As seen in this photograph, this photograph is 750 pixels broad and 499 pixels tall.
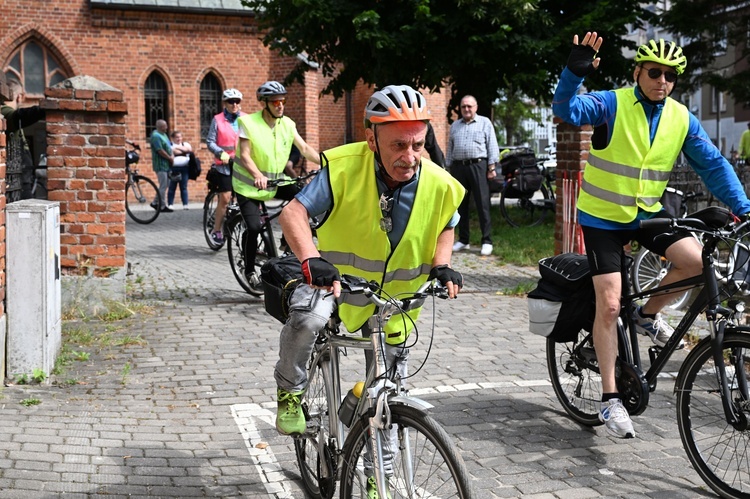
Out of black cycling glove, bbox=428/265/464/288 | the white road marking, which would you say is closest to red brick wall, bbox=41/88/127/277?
the white road marking

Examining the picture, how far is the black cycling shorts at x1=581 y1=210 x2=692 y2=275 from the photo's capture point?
205 inches

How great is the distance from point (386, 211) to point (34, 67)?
2509 cm

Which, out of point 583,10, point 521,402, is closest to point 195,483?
point 521,402

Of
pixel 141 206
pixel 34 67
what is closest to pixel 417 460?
pixel 141 206

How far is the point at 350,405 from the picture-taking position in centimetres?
388

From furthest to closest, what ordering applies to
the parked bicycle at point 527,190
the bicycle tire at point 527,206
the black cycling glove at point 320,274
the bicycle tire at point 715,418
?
the bicycle tire at point 527,206 < the parked bicycle at point 527,190 < the bicycle tire at point 715,418 < the black cycling glove at point 320,274

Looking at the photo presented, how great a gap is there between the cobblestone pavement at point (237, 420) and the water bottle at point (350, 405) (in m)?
0.91

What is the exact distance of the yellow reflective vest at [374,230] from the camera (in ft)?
12.6

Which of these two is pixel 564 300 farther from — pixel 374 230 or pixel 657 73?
pixel 374 230

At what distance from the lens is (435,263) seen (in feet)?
12.8

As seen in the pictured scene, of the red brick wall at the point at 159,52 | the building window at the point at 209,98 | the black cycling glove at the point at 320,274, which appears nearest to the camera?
the black cycling glove at the point at 320,274

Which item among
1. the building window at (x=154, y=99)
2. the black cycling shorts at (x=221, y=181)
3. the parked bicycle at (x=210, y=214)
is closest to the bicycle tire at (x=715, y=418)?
the black cycling shorts at (x=221, y=181)

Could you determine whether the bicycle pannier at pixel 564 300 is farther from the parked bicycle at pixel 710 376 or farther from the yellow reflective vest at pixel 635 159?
the yellow reflective vest at pixel 635 159

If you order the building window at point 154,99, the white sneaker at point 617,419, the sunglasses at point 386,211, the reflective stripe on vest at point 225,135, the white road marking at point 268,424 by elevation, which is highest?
the building window at point 154,99
